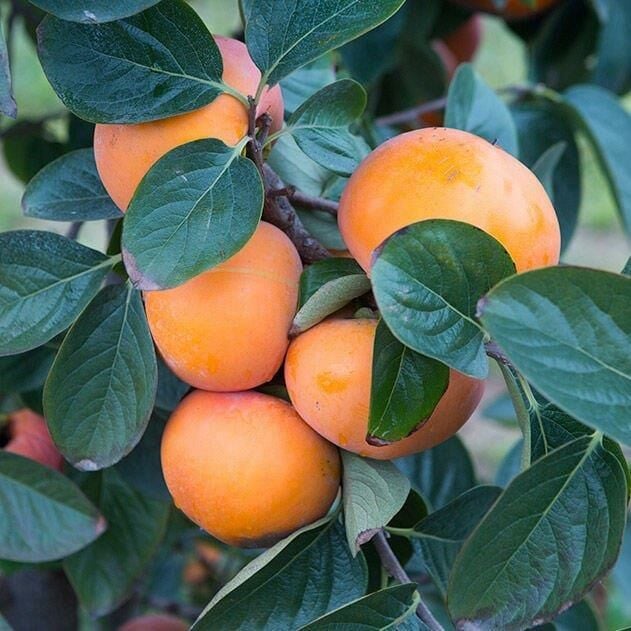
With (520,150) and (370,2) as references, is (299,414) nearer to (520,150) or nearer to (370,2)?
(370,2)

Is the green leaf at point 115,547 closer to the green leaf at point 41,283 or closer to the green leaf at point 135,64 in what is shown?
the green leaf at point 41,283

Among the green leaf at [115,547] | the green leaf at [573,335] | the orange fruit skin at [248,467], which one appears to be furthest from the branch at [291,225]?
the green leaf at [115,547]

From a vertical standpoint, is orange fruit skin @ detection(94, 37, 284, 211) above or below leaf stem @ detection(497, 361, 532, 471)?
above

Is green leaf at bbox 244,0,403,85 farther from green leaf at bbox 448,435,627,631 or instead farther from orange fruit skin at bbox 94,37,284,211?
green leaf at bbox 448,435,627,631

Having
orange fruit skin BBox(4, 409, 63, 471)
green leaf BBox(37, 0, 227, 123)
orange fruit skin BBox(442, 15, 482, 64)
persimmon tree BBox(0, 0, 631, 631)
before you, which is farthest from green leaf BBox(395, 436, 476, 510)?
orange fruit skin BBox(442, 15, 482, 64)

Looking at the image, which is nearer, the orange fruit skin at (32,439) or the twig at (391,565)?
the twig at (391,565)

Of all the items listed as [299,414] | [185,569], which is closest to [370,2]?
[299,414]
